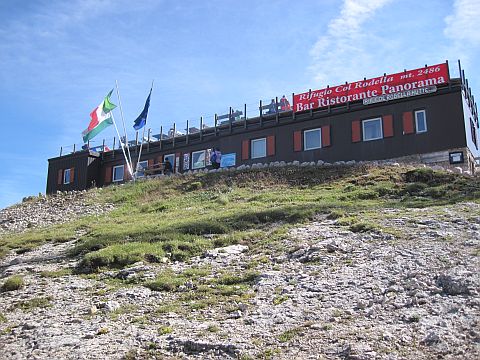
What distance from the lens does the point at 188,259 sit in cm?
1581

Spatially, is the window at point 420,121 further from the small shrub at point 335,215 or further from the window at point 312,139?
the small shrub at point 335,215

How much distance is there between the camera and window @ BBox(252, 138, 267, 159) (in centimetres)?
4006

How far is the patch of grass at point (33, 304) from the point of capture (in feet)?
40.3

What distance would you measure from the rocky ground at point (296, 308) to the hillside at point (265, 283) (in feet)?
0.11

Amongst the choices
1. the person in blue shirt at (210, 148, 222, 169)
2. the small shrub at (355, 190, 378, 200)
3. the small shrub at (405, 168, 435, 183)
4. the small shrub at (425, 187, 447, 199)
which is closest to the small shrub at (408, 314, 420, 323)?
the small shrub at (425, 187, 447, 199)

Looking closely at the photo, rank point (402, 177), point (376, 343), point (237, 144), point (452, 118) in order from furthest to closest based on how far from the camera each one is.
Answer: point (237, 144) → point (452, 118) → point (402, 177) → point (376, 343)

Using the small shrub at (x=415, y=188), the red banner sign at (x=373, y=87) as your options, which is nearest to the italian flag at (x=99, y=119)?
the red banner sign at (x=373, y=87)

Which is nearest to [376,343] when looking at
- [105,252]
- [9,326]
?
[9,326]

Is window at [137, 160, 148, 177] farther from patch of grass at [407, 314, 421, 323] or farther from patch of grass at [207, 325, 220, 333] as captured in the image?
patch of grass at [407, 314, 421, 323]

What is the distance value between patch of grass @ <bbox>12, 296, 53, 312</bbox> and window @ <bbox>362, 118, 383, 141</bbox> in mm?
26538

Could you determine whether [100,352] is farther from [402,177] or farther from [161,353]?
[402,177]

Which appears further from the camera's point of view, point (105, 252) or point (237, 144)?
point (237, 144)

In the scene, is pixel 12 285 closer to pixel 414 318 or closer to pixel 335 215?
pixel 414 318

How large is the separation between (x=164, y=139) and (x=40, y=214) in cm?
1451
